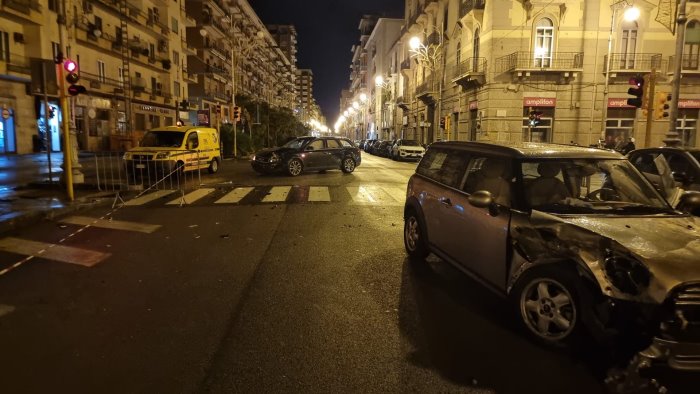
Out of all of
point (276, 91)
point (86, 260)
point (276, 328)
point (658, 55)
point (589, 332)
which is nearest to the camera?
point (589, 332)

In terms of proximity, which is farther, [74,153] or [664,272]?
[74,153]

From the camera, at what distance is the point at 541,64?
30297 millimetres

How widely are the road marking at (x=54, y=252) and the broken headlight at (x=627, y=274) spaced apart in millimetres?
6004

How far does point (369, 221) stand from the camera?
959 cm

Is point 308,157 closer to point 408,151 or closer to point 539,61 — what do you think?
point 408,151

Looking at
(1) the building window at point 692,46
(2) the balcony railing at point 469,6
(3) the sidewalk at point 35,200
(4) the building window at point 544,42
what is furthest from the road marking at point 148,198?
(1) the building window at point 692,46

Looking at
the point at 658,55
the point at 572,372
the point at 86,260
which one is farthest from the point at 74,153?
the point at 658,55

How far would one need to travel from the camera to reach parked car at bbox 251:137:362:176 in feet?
62.2

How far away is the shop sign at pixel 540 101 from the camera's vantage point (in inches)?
1196

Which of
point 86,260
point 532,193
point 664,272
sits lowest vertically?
point 86,260

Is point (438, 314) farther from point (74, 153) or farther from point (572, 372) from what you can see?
point (74, 153)

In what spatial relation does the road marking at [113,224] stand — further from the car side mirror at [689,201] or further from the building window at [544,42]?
the building window at [544,42]

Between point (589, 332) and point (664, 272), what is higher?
point (664, 272)

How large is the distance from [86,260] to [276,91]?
372ft
